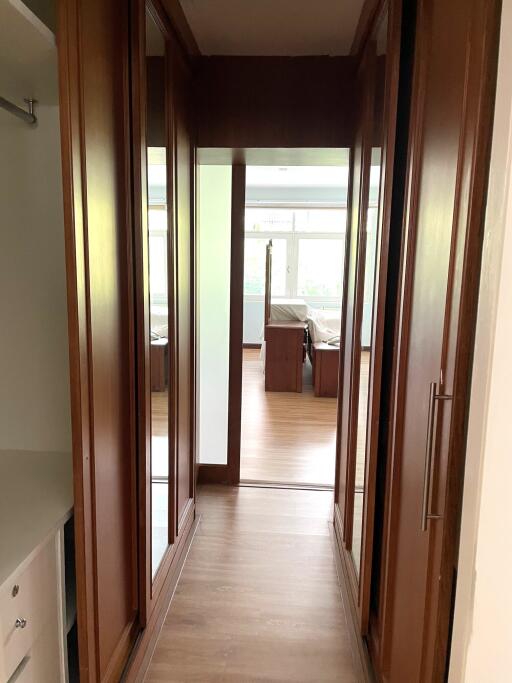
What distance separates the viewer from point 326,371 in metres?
5.50

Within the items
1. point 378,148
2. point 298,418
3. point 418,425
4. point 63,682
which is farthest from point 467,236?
point 298,418

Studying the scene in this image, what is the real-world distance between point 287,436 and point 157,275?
8.73ft

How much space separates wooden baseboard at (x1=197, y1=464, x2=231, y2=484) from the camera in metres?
3.24

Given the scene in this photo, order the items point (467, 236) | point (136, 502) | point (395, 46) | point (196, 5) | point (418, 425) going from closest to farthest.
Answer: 1. point (467, 236)
2. point (418, 425)
3. point (395, 46)
4. point (136, 502)
5. point (196, 5)

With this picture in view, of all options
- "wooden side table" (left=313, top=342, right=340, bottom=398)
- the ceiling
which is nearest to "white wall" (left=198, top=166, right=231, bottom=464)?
the ceiling

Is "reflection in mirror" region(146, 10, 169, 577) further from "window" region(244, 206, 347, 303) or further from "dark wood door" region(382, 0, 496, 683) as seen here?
"window" region(244, 206, 347, 303)

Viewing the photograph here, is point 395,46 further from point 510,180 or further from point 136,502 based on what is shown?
point 136,502

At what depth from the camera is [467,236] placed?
873mm

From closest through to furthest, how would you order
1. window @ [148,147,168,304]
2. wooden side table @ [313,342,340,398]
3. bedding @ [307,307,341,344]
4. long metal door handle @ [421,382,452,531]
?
long metal door handle @ [421,382,452,531], window @ [148,147,168,304], wooden side table @ [313,342,340,398], bedding @ [307,307,341,344]

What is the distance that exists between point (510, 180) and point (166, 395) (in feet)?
5.37

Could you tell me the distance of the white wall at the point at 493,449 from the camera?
0.68m

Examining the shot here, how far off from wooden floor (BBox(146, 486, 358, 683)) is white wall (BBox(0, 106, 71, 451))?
3.05 ft

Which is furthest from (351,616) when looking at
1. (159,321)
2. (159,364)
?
(159,321)

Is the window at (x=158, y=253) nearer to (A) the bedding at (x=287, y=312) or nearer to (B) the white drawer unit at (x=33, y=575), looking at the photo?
(B) the white drawer unit at (x=33, y=575)
